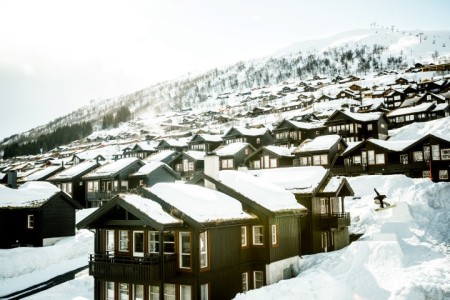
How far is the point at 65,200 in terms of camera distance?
43.2m

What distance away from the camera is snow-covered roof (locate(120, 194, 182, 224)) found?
19281 millimetres

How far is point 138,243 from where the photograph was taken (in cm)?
2192

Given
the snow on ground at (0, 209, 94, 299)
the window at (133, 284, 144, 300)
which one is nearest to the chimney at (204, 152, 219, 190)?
the window at (133, 284, 144, 300)

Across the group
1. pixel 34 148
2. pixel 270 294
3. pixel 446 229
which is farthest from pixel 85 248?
pixel 34 148

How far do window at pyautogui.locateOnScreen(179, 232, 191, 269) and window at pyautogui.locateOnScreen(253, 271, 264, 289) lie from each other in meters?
5.94

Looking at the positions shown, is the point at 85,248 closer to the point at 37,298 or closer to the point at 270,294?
the point at 37,298

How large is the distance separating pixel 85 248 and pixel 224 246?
22.0 meters

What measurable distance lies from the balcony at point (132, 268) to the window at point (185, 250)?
44 centimetres

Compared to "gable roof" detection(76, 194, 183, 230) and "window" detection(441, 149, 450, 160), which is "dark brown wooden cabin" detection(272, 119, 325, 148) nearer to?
"window" detection(441, 149, 450, 160)

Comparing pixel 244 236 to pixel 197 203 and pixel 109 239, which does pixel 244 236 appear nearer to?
pixel 197 203

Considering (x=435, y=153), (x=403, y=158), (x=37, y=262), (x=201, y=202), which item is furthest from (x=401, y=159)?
(x=37, y=262)

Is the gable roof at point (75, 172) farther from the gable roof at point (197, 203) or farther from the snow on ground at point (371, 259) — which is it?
the gable roof at point (197, 203)

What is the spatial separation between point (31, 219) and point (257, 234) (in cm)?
2689

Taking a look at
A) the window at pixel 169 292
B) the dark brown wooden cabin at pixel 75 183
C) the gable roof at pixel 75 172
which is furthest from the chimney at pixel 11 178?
the window at pixel 169 292
